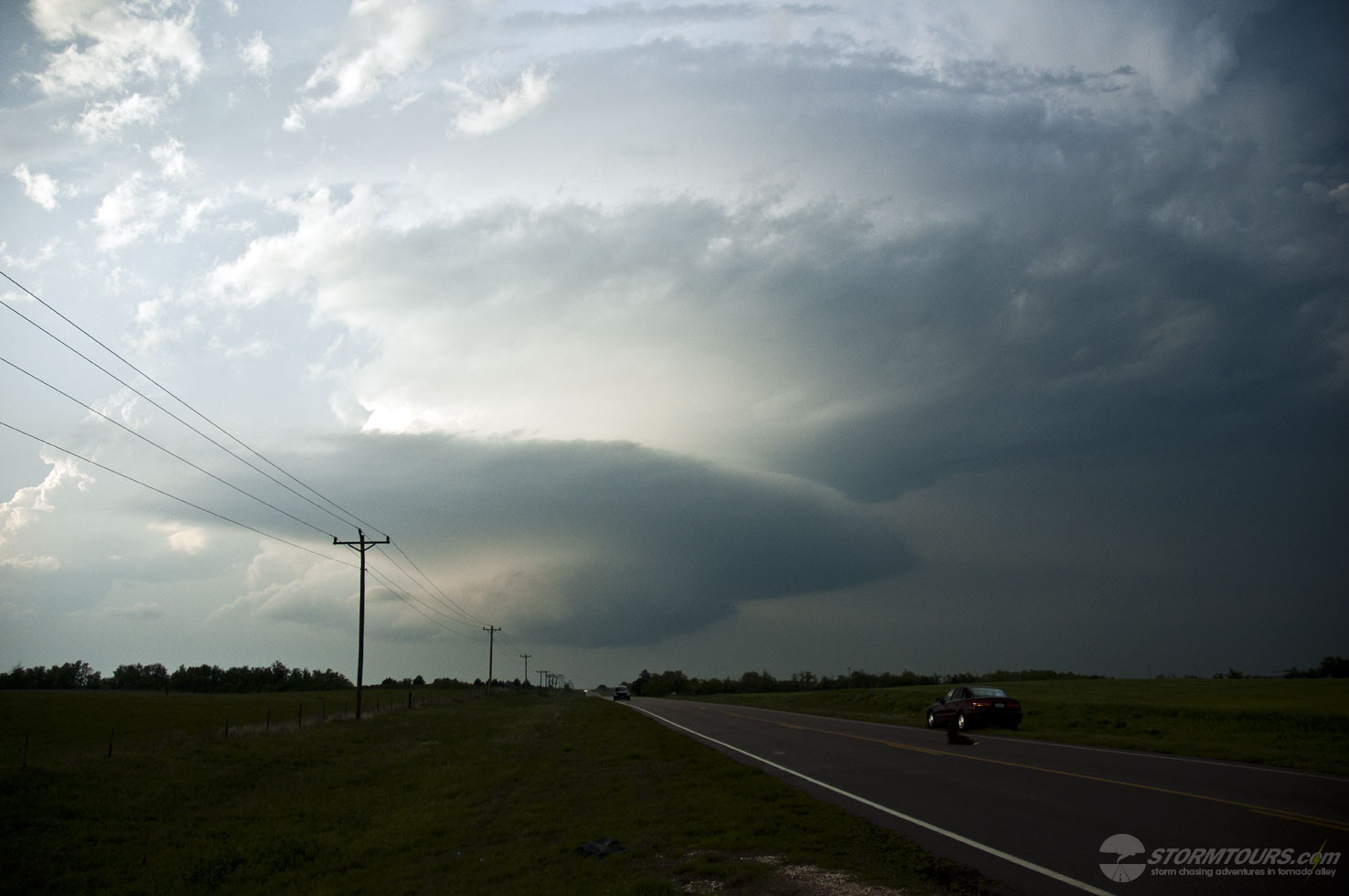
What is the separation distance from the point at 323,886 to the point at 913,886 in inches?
379

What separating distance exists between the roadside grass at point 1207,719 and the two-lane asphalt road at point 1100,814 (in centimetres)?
241

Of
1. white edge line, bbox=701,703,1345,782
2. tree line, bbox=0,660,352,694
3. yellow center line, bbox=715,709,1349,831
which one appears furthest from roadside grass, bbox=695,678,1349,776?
tree line, bbox=0,660,352,694

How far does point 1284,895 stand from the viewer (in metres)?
7.40

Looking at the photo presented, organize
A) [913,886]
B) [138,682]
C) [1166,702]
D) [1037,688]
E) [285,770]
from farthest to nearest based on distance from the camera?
1. [138,682]
2. [1037,688]
3. [1166,702]
4. [285,770]
5. [913,886]

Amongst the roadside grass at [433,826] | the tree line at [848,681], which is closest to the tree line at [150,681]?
the tree line at [848,681]

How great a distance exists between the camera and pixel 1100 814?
11625mm

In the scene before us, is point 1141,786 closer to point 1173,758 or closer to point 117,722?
point 1173,758

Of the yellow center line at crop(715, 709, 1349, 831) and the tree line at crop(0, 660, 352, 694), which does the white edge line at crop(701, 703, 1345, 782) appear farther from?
the tree line at crop(0, 660, 352, 694)

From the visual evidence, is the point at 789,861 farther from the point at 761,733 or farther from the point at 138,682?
the point at 138,682

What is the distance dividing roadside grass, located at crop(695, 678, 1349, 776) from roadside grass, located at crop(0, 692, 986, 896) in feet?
38.3

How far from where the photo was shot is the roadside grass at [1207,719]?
816 inches

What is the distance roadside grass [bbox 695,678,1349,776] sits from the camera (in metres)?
20.7

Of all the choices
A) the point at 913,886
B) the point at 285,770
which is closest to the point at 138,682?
the point at 285,770

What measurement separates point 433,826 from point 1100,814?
12.3m
